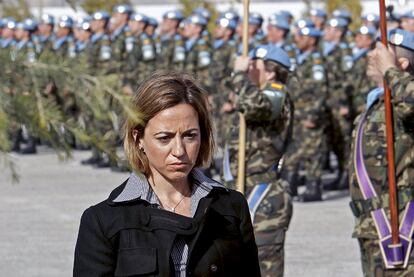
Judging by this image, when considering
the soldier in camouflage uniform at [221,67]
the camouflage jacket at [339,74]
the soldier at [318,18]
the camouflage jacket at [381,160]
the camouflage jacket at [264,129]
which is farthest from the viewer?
the soldier at [318,18]

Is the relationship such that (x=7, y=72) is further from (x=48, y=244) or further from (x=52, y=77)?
(x=48, y=244)

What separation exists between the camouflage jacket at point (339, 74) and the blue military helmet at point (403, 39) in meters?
8.47

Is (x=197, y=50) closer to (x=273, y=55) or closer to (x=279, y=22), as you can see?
(x=279, y=22)

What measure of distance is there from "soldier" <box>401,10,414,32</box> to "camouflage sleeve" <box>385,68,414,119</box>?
8197mm

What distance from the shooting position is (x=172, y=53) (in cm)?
1769

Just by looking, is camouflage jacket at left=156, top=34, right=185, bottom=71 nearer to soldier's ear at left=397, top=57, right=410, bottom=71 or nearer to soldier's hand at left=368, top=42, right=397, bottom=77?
soldier's ear at left=397, top=57, right=410, bottom=71

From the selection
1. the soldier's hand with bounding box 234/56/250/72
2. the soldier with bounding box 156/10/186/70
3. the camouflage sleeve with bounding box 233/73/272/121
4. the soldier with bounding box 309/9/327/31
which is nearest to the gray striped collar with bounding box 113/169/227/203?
the camouflage sleeve with bounding box 233/73/272/121

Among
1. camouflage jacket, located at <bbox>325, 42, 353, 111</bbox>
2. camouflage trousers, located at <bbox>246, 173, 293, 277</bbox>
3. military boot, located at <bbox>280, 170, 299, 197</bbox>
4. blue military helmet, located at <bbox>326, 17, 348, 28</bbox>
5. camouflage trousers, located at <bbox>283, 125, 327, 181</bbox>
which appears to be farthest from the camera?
blue military helmet, located at <bbox>326, 17, 348, 28</bbox>

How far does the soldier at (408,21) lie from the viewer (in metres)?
13.5

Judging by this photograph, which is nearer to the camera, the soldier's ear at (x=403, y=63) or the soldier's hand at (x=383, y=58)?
the soldier's hand at (x=383, y=58)

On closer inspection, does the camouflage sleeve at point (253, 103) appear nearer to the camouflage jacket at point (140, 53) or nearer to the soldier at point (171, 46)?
the soldier at point (171, 46)

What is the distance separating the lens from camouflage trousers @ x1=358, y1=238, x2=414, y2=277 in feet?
17.9

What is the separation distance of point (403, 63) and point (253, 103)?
1.04 meters

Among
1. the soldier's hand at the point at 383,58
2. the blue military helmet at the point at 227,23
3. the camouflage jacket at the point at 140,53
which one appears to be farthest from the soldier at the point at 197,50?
the soldier's hand at the point at 383,58
